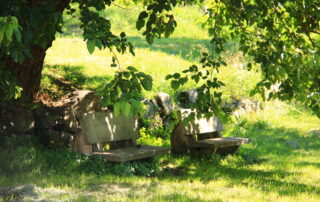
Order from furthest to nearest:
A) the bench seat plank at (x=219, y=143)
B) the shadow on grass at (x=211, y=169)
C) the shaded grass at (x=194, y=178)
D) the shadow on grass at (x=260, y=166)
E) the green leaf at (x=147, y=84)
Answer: the bench seat plank at (x=219, y=143)
the shadow on grass at (x=260, y=166)
the shadow on grass at (x=211, y=169)
the shaded grass at (x=194, y=178)
the green leaf at (x=147, y=84)

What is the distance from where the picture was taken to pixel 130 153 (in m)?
7.11

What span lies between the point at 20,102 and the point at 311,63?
4611 mm

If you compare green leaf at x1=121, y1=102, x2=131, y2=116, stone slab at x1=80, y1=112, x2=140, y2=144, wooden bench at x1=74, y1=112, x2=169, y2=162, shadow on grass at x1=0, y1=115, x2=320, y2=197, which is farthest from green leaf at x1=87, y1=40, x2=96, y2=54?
stone slab at x1=80, y1=112, x2=140, y2=144

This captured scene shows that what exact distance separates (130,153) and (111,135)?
0.70 m

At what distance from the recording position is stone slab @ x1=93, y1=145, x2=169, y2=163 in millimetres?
6909

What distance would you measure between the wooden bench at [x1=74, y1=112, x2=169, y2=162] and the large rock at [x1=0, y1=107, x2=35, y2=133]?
2.86ft

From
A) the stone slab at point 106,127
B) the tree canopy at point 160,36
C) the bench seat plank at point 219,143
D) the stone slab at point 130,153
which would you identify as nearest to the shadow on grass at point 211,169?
the stone slab at point 130,153

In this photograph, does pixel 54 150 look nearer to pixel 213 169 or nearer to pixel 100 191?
pixel 100 191

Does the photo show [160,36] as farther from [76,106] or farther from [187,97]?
[187,97]

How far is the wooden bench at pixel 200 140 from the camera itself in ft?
27.7

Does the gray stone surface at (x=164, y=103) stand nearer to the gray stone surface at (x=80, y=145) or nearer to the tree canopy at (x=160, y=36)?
the tree canopy at (x=160, y=36)

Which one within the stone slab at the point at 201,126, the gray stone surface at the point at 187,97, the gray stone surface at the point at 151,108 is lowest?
the stone slab at the point at 201,126

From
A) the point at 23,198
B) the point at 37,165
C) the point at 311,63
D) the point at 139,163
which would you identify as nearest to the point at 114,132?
the point at 139,163

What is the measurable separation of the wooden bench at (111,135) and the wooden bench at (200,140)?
972 millimetres
